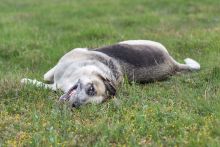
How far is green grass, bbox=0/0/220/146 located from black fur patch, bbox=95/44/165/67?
39 cm

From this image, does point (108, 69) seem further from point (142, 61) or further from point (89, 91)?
point (89, 91)

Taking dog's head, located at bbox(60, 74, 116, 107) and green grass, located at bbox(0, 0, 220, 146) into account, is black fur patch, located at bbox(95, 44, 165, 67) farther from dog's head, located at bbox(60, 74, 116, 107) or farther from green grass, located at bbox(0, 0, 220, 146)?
dog's head, located at bbox(60, 74, 116, 107)

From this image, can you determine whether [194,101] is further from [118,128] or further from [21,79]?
[21,79]

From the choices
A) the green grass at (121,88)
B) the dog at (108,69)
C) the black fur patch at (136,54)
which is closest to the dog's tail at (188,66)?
the dog at (108,69)

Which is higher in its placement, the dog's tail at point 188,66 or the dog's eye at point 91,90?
the dog's eye at point 91,90

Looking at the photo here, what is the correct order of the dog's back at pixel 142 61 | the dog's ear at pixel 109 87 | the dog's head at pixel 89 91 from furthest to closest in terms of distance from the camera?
the dog's back at pixel 142 61 < the dog's ear at pixel 109 87 < the dog's head at pixel 89 91

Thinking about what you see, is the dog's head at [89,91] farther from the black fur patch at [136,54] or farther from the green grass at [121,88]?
the black fur patch at [136,54]

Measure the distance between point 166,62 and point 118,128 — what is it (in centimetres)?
313

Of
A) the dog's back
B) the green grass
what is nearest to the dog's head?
the green grass

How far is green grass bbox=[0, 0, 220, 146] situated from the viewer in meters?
5.46

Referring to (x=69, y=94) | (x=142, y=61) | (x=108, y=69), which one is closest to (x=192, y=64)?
(x=142, y=61)

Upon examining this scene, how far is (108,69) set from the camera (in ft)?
25.3

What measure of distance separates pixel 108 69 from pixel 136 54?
702mm

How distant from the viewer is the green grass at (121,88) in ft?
17.9
